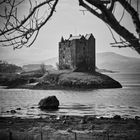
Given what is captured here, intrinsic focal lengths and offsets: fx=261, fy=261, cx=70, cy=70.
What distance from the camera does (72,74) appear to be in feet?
172

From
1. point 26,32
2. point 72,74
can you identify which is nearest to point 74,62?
point 72,74

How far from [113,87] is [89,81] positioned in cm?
588

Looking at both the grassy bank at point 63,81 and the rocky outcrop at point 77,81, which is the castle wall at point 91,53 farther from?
the grassy bank at point 63,81

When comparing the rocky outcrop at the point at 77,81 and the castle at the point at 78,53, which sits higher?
the castle at the point at 78,53

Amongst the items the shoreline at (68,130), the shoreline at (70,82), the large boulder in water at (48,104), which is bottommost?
the shoreline at (70,82)

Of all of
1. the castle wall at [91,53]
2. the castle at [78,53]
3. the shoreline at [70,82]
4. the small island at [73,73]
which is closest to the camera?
the castle wall at [91,53]

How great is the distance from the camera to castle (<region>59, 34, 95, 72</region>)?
1946 inches

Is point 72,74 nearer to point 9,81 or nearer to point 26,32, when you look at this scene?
point 9,81

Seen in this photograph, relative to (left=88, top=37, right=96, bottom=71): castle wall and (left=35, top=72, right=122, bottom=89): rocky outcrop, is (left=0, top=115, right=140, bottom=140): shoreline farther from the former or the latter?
(left=35, top=72, right=122, bottom=89): rocky outcrop

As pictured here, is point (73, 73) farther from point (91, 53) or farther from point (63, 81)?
point (91, 53)

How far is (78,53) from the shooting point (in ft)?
163

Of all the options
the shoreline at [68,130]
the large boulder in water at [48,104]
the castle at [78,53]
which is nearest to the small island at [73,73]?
the castle at [78,53]

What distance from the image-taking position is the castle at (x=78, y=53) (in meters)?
49.4

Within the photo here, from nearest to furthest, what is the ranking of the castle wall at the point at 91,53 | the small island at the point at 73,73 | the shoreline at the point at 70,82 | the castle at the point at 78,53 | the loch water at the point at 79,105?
the loch water at the point at 79,105, the castle wall at the point at 91,53, the castle at the point at 78,53, the small island at the point at 73,73, the shoreline at the point at 70,82
